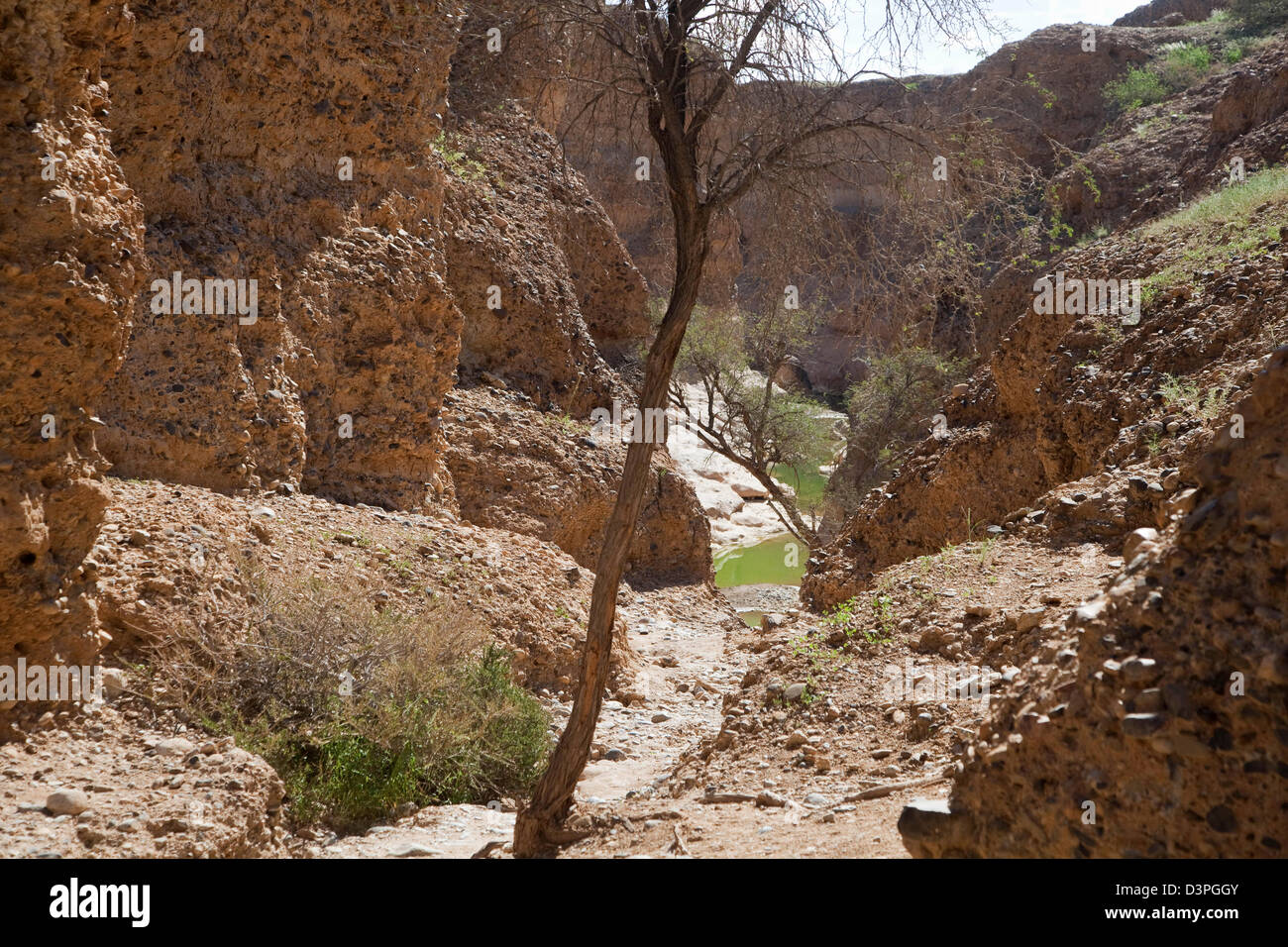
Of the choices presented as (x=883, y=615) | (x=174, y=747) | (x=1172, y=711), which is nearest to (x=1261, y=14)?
(x=883, y=615)

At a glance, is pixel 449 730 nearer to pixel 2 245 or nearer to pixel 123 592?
pixel 123 592

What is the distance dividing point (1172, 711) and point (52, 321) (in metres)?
4.96

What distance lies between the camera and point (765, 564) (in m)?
24.2

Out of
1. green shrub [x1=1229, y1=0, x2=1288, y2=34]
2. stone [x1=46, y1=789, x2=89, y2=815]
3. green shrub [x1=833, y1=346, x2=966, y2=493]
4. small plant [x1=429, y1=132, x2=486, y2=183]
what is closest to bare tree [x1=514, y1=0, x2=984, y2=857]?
stone [x1=46, y1=789, x2=89, y2=815]

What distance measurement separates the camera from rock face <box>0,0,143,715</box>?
458cm

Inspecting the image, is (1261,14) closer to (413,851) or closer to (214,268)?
(214,268)

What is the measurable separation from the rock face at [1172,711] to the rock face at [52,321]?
4112 mm

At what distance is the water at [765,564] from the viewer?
2333 centimetres

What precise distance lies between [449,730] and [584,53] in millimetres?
4127

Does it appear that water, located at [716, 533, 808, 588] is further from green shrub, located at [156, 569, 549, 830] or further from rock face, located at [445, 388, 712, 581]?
green shrub, located at [156, 569, 549, 830]

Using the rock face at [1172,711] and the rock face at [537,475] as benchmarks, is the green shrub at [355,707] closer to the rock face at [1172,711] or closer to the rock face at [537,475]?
the rock face at [1172,711]

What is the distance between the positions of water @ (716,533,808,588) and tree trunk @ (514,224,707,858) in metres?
17.7

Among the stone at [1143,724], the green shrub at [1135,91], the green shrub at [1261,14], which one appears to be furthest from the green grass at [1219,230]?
the green shrub at [1261,14]
